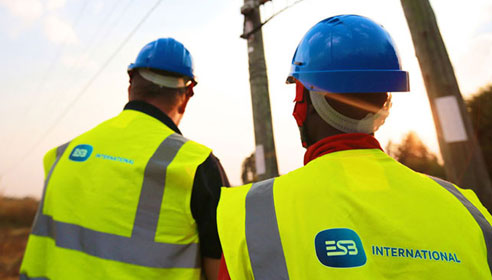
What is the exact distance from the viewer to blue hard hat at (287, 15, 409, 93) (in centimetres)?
120

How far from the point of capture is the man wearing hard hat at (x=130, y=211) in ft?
4.65

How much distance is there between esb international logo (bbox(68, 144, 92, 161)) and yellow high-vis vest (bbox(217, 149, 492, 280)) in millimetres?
950

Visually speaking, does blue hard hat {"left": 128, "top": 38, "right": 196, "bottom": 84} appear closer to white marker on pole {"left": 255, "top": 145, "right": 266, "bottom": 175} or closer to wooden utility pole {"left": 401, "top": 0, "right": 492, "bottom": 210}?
wooden utility pole {"left": 401, "top": 0, "right": 492, "bottom": 210}

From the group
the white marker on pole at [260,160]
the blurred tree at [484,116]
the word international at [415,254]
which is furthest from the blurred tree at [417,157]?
the word international at [415,254]

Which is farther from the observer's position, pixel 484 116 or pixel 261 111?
pixel 484 116

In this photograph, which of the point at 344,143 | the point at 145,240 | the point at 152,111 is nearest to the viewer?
the point at 344,143

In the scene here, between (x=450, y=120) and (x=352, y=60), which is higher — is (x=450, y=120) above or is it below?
below

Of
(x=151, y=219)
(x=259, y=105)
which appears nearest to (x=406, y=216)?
(x=151, y=219)

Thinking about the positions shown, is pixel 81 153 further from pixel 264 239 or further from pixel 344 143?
pixel 344 143

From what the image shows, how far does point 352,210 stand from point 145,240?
966 mm

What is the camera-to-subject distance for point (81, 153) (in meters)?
1.65

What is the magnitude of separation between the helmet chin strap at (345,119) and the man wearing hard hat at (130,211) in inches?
25.6

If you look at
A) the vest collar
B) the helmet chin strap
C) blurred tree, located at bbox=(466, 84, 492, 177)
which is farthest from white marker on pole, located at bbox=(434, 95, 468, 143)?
blurred tree, located at bbox=(466, 84, 492, 177)

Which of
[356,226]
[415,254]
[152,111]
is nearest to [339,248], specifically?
[356,226]
